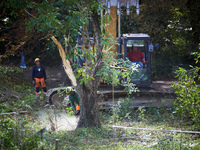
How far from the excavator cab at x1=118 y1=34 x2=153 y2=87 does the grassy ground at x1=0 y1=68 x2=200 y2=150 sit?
111 inches

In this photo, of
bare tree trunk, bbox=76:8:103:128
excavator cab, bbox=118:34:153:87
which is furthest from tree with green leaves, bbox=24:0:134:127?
excavator cab, bbox=118:34:153:87

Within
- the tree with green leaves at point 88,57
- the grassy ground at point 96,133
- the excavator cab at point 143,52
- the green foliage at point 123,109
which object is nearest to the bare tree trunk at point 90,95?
the tree with green leaves at point 88,57

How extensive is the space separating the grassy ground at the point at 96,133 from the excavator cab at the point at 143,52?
9.21 feet

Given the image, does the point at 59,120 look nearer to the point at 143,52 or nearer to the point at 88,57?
the point at 88,57

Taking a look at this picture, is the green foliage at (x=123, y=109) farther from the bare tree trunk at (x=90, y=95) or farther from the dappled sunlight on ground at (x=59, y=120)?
the bare tree trunk at (x=90, y=95)

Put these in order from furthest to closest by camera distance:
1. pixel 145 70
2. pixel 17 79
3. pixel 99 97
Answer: pixel 17 79 → pixel 145 70 → pixel 99 97

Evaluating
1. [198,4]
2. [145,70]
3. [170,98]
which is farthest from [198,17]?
[170,98]

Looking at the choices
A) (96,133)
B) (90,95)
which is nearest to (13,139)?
(96,133)

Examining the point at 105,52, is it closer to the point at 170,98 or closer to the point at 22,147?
the point at 22,147

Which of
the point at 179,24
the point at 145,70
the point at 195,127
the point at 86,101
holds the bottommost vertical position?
the point at 195,127

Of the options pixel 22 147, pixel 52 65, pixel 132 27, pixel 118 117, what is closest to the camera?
pixel 22 147

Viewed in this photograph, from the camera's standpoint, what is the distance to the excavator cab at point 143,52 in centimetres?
1169

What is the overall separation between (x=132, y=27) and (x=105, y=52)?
1007 cm

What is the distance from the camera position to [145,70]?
1195 cm
